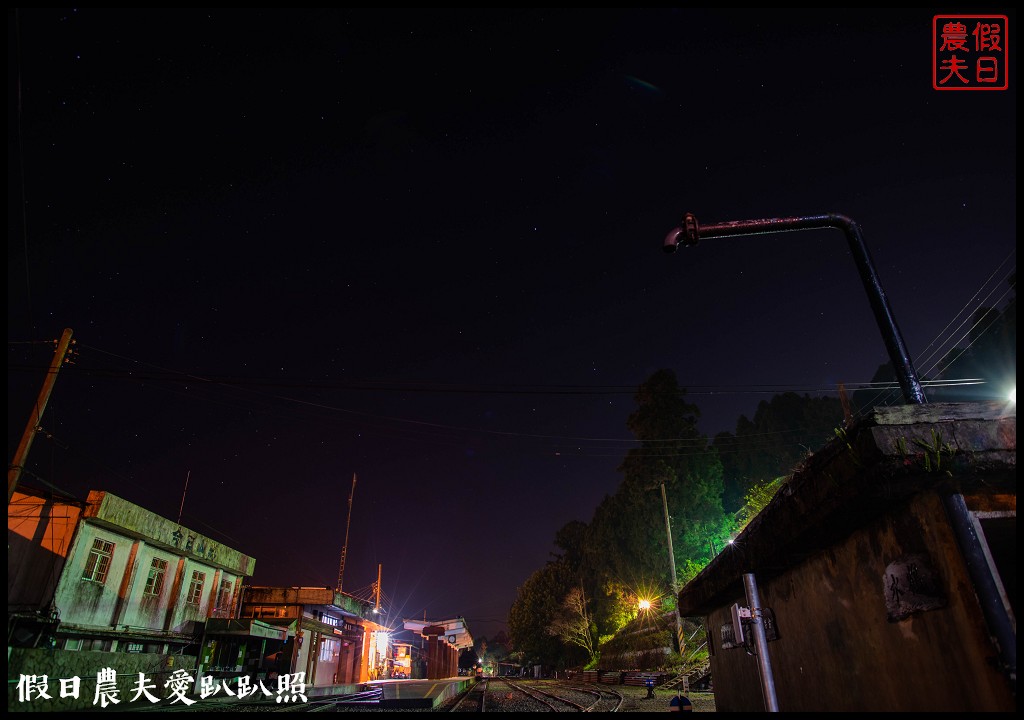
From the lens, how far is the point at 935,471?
3439 mm

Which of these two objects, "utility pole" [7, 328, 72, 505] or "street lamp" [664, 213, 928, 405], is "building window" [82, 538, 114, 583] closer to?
"utility pole" [7, 328, 72, 505]

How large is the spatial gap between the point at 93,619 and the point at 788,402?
51.2 metres

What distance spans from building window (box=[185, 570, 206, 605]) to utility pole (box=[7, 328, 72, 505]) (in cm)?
1284

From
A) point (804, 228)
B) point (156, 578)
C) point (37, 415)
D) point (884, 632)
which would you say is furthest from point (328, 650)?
point (804, 228)

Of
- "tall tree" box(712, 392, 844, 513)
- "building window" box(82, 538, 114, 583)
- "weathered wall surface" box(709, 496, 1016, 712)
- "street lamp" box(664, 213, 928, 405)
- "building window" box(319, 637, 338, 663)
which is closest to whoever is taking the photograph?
"weathered wall surface" box(709, 496, 1016, 712)

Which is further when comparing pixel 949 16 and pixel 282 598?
pixel 282 598

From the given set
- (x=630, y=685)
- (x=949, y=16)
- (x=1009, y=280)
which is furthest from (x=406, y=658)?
(x=949, y=16)

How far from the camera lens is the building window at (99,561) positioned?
18.8m

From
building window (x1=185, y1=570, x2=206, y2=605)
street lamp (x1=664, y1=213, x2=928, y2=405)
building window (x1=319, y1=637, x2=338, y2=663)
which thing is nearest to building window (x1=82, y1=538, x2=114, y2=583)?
building window (x1=185, y1=570, x2=206, y2=605)

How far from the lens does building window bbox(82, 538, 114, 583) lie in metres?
18.8

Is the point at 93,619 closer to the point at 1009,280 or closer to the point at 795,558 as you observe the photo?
the point at 795,558

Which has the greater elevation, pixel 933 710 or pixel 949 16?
pixel 949 16

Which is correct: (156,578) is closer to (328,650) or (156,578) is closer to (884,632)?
(328,650)

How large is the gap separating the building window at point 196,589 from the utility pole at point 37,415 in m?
12.8
